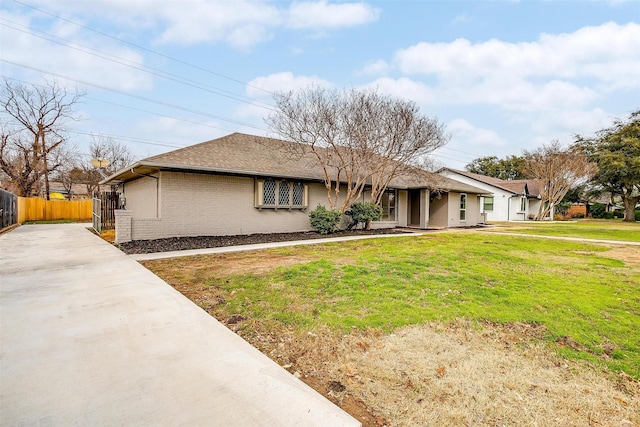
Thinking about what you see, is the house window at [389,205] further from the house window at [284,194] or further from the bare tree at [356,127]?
the house window at [284,194]

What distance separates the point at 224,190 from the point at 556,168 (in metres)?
29.3

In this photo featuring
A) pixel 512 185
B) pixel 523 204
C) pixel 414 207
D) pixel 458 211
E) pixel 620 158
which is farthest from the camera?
pixel 512 185

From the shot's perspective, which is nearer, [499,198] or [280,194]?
[280,194]

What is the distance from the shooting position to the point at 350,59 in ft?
52.4

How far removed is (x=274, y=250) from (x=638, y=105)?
38.5 metres

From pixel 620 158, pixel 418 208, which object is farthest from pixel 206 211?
pixel 620 158

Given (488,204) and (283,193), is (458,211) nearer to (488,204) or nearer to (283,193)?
(283,193)

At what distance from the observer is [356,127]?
12.6 meters

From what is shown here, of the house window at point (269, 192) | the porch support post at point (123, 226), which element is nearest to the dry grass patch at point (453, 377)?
the porch support post at point (123, 226)

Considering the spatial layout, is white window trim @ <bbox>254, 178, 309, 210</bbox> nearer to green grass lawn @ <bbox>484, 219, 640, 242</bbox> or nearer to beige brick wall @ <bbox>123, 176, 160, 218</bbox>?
beige brick wall @ <bbox>123, 176, 160, 218</bbox>

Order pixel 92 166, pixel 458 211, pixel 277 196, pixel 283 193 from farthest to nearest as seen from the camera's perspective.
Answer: pixel 92 166 < pixel 458 211 < pixel 283 193 < pixel 277 196

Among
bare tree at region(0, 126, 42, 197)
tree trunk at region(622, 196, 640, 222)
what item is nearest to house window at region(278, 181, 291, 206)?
bare tree at region(0, 126, 42, 197)

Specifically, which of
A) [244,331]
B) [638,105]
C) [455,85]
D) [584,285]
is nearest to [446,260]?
[584,285]

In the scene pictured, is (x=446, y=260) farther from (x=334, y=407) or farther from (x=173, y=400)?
(x=173, y=400)
